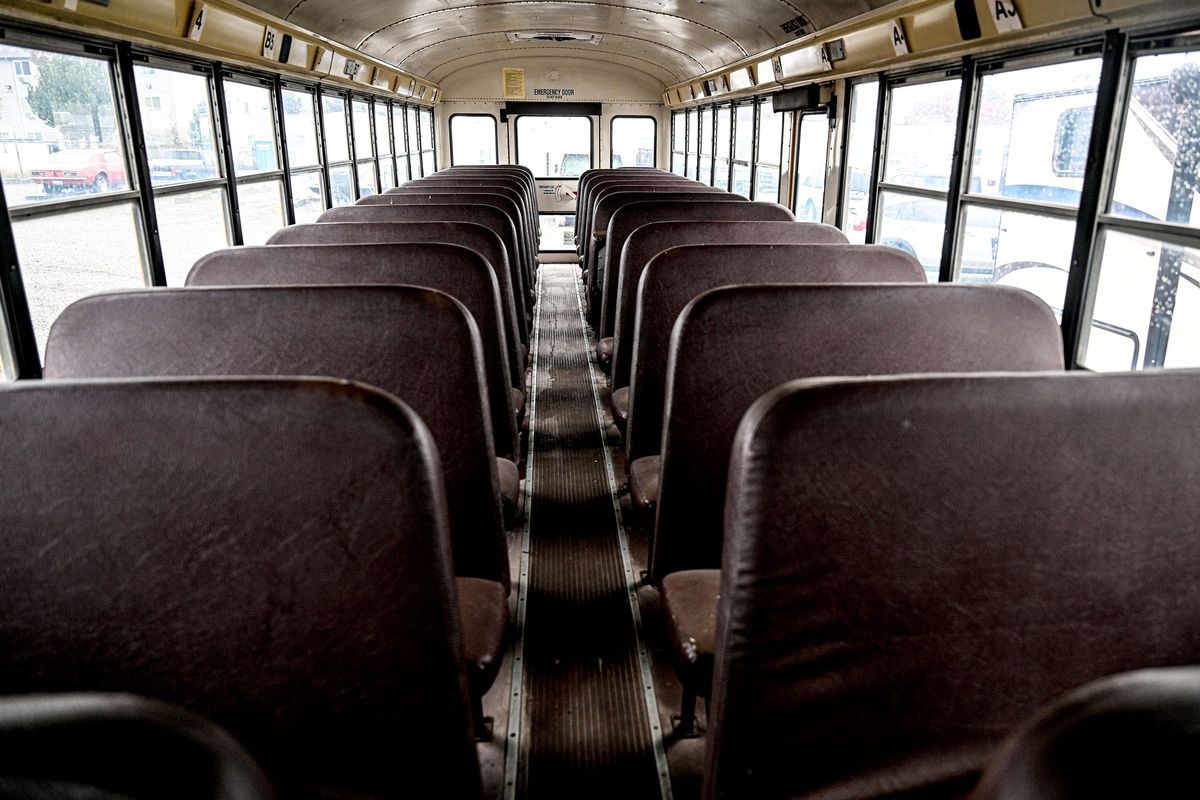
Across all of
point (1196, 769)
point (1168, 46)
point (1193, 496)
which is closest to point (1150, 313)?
point (1168, 46)

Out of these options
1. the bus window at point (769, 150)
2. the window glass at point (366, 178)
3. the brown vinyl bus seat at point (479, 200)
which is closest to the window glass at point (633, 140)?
the window glass at point (366, 178)

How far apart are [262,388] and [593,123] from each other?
12.9 m

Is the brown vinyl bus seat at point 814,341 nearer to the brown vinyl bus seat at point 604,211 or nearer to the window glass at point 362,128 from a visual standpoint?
the brown vinyl bus seat at point 604,211

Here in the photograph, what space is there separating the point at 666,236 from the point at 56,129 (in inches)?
95.0

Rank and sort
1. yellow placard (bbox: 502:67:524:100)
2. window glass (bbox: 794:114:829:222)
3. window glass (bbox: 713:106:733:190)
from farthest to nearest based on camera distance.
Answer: yellow placard (bbox: 502:67:524:100)
window glass (bbox: 713:106:733:190)
window glass (bbox: 794:114:829:222)

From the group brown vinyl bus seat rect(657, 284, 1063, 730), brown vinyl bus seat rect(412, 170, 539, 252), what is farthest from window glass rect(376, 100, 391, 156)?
brown vinyl bus seat rect(657, 284, 1063, 730)

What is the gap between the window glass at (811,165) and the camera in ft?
21.0

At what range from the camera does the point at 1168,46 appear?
2645mm

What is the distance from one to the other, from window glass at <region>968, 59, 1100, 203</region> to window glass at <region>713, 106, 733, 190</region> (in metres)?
5.67

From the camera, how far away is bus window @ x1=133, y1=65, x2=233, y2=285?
151 inches

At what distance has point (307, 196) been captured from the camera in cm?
663

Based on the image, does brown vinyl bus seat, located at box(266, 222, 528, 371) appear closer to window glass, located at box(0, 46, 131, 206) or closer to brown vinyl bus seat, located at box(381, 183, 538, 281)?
window glass, located at box(0, 46, 131, 206)

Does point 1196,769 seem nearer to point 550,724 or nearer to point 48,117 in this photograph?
point 550,724

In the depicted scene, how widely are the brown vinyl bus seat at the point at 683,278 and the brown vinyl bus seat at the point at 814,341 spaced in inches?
17.6
